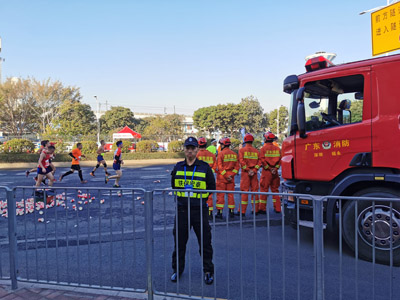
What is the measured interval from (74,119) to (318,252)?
39734 millimetres

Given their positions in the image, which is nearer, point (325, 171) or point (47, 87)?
point (325, 171)

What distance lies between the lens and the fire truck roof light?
5.29 m

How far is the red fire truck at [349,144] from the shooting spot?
13.7 feet

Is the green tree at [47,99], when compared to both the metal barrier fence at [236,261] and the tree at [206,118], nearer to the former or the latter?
the tree at [206,118]

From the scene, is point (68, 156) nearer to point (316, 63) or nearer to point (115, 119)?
point (316, 63)

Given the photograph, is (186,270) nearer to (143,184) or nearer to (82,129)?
(143,184)

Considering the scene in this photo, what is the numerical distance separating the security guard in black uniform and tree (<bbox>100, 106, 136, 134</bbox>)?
56387 mm

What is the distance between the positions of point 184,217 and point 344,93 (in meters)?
3.08

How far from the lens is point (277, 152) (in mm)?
7547

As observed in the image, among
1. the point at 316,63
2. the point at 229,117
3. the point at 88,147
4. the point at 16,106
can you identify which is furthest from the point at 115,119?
the point at 316,63

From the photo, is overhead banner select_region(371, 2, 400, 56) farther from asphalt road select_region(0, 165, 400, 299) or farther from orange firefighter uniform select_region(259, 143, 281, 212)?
asphalt road select_region(0, 165, 400, 299)

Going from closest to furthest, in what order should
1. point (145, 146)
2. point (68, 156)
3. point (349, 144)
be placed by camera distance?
1. point (349, 144)
2. point (68, 156)
3. point (145, 146)

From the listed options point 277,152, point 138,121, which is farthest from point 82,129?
point 277,152

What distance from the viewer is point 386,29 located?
12.6m
